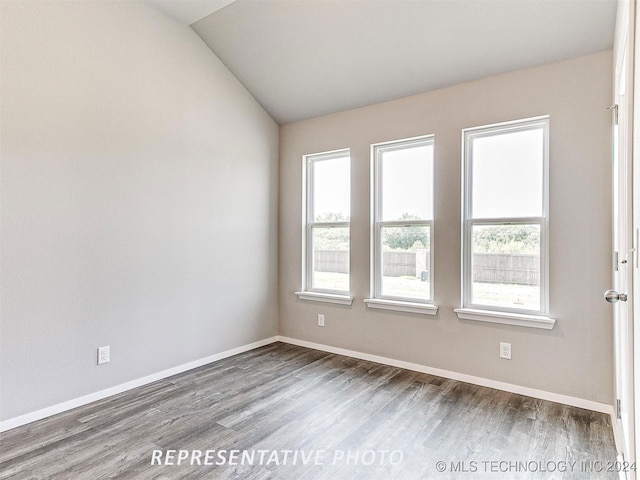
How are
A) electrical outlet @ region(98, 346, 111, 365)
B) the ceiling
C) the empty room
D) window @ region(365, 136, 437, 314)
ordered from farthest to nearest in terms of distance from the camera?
1. window @ region(365, 136, 437, 314)
2. electrical outlet @ region(98, 346, 111, 365)
3. the ceiling
4. the empty room

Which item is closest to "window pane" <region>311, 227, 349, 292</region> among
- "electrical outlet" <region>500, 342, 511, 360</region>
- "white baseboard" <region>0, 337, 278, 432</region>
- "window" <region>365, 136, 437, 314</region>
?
"window" <region>365, 136, 437, 314</region>

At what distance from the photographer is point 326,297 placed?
3.95m

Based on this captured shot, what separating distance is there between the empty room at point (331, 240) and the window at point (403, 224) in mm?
21

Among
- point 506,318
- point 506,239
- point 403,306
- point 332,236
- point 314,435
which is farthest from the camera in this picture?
point 332,236

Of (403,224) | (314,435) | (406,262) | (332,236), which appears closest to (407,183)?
(403,224)

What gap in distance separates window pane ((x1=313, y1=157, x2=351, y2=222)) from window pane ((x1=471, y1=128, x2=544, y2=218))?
1316 mm

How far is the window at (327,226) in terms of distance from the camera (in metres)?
3.95

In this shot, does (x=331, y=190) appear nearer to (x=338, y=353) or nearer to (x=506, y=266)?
(x=338, y=353)

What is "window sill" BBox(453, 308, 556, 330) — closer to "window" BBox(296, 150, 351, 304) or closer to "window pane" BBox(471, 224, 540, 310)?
"window pane" BBox(471, 224, 540, 310)

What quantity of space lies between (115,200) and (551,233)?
3.34m

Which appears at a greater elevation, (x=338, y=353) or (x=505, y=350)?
(x=505, y=350)

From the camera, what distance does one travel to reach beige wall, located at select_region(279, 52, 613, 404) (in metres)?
2.57

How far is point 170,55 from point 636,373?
3735 millimetres

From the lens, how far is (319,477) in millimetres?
1854
